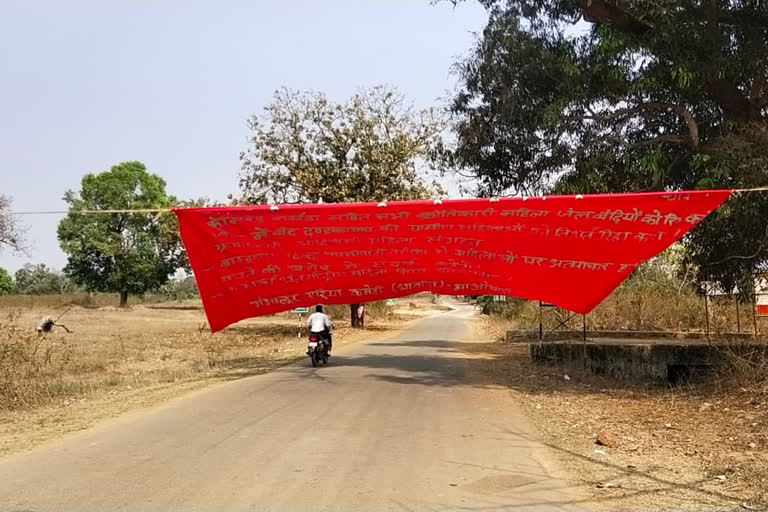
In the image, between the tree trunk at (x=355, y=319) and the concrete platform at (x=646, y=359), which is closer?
the concrete platform at (x=646, y=359)

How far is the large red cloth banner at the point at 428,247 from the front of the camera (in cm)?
910

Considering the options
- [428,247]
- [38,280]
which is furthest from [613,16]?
[38,280]

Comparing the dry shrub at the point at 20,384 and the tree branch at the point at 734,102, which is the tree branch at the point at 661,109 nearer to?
the tree branch at the point at 734,102

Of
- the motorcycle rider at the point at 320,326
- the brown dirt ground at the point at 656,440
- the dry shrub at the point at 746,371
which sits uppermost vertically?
the motorcycle rider at the point at 320,326

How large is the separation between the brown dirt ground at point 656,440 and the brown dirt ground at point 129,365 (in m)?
5.92

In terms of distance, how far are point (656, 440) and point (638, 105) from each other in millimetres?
6668

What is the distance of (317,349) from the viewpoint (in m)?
15.0

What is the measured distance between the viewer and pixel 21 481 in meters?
5.67

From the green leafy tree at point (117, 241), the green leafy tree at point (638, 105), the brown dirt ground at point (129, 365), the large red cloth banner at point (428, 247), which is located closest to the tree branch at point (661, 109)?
the green leafy tree at point (638, 105)

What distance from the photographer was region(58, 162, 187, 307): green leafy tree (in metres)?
56.2

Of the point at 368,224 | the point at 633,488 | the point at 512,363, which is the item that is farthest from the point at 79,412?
the point at 512,363

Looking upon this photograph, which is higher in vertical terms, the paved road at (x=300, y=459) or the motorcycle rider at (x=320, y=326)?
the motorcycle rider at (x=320, y=326)

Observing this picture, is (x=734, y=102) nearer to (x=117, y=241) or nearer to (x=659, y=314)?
(x=659, y=314)

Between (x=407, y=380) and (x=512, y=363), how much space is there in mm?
5368
